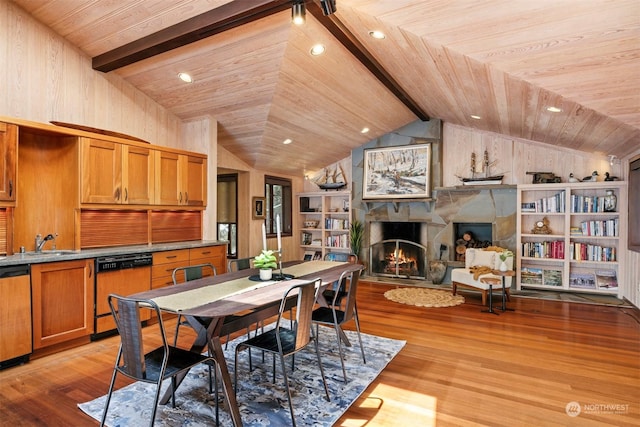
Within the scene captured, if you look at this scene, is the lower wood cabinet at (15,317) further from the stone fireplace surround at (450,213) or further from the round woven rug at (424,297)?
the stone fireplace surround at (450,213)

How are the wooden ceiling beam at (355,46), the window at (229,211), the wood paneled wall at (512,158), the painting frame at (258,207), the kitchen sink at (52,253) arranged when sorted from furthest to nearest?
1. the window at (229,211)
2. the painting frame at (258,207)
3. the wood paneled wall at (512,158)
4. the kitchen sink at (52,253)
5. the wooden ceiling beam at (355,46)

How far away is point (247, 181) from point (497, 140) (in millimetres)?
4454

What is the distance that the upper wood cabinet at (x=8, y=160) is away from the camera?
310 centimetres

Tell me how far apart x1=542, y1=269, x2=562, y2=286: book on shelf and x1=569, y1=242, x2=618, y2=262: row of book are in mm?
360

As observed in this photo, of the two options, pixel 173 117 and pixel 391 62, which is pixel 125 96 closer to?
pixel 173 117

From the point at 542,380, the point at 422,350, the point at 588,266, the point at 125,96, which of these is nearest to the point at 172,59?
the point at 125,96

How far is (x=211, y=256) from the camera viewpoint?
4.80m

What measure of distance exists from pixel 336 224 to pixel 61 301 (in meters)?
5.19

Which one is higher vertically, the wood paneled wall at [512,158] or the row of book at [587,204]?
the wood paneled wall at [512,158]

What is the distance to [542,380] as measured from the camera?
2.76 meters

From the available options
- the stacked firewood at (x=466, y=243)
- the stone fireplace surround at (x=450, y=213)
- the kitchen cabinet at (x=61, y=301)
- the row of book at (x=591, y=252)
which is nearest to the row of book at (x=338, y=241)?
the stone fireplace surround at (x=450, y=213)

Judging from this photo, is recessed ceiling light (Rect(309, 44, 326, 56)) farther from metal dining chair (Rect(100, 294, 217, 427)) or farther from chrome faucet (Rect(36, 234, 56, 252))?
chrome faucet (Rect(36, 234, 56, 252))

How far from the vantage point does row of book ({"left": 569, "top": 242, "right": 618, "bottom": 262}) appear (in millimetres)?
5324

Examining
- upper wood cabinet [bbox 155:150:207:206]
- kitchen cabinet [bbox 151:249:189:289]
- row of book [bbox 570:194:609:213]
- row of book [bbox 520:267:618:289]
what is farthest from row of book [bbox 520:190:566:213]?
kitchen cabinet [bbox 151:249:189:289]
